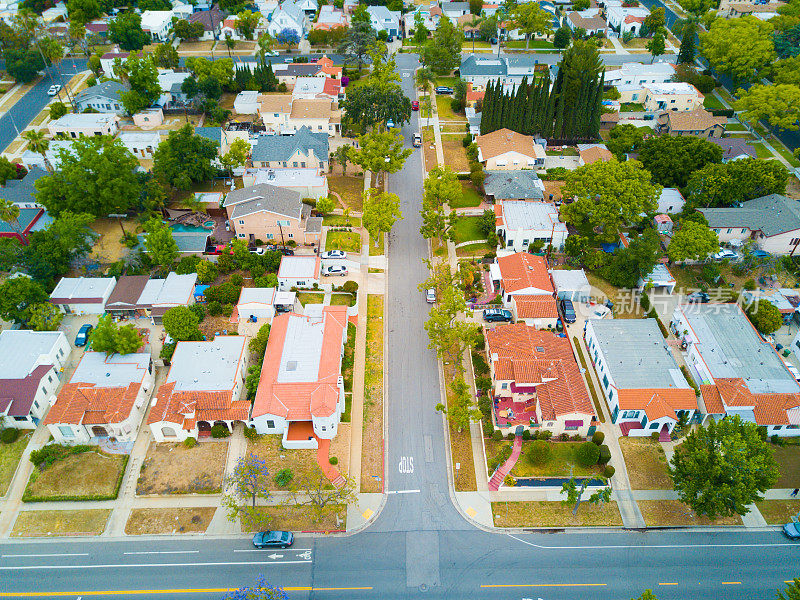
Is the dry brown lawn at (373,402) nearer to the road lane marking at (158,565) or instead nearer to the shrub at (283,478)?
the shrub at (283,478)

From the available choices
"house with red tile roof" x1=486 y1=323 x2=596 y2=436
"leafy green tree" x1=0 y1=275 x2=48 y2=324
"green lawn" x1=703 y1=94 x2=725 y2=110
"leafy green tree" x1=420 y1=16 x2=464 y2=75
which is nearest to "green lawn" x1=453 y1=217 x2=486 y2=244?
"house with red tile roof" x1=486 y1=323 x2=596 y2=436

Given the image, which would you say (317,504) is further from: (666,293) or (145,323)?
(666,293)

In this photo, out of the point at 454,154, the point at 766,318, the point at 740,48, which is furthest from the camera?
the point at 740,48

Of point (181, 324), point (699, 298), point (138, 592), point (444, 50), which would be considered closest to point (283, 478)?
point (138, 592)

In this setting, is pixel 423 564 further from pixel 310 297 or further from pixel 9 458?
pixel 9 458

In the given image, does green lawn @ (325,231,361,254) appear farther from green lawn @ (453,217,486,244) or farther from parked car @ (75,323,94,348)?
parked car @ (75,323,94,348)

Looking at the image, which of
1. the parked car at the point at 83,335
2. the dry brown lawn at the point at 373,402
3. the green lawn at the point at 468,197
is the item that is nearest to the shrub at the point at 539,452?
the dry brown lawn at the point at 373,402

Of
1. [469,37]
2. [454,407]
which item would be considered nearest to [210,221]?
[454,407]
